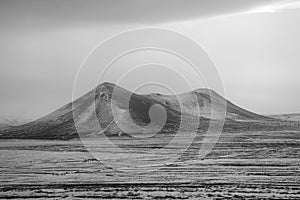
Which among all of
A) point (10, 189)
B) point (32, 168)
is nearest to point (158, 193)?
point (10, 189)

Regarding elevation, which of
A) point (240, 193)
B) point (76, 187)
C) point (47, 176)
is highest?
point (47, 176)

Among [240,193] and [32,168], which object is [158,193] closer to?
[240,193]

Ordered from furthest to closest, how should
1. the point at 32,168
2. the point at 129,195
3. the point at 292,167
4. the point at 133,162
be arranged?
the point at 133,162 < the point at 32,168 < the point at 292,167 < the point at 129,195

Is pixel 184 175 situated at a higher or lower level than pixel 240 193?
higher

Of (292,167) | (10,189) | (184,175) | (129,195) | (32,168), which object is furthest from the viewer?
(32,168)

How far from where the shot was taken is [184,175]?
82.8m

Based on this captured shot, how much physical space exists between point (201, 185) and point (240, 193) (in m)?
9.72

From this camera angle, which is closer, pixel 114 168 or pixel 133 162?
pixel 114 168

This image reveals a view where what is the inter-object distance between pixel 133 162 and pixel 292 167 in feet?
111

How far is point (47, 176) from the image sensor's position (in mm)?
84250

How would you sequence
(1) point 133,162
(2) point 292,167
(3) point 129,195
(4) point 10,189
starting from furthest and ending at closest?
(1) point 133,162 → (2) point 292,167 → (4) point 10,189 → (3) point 129,195

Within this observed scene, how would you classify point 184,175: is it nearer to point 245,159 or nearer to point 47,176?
point 47,176

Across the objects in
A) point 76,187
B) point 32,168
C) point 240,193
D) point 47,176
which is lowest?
point 240,193

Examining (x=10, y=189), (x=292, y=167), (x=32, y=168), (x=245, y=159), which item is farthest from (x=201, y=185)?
(x=245, y=159)
